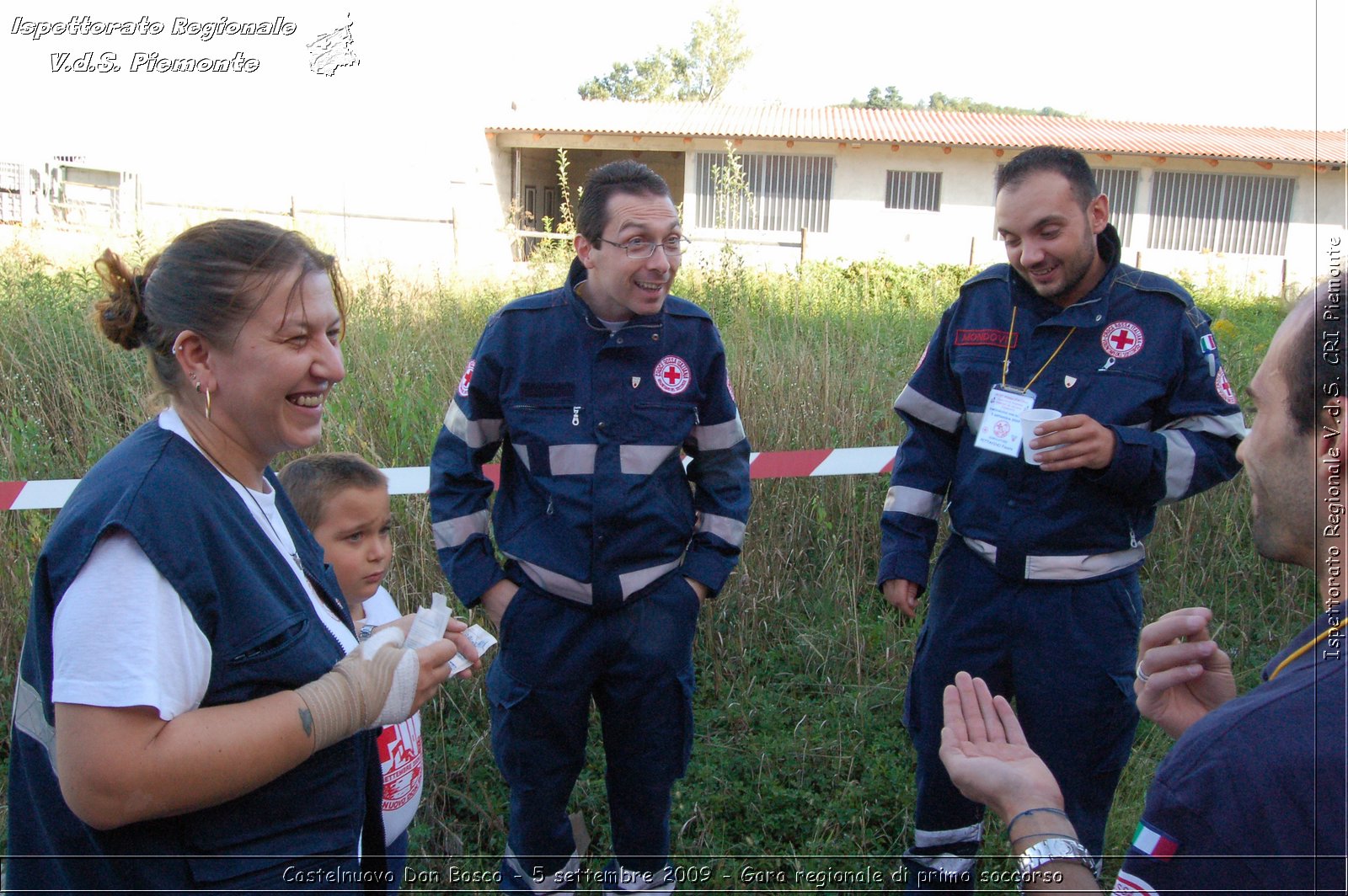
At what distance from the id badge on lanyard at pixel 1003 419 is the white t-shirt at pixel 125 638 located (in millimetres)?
2220

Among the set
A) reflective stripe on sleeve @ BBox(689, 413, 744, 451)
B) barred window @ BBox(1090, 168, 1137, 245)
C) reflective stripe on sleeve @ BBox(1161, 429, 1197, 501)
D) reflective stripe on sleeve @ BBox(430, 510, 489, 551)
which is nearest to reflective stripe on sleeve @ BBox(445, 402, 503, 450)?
reflective stripe on sleeve @ BBox(430, 510, 489, 551)

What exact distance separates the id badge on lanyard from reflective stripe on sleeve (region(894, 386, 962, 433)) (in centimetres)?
16

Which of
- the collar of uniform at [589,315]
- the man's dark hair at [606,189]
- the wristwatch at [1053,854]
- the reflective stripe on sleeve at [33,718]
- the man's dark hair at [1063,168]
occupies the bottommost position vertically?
the wristwatch at [1053,854]

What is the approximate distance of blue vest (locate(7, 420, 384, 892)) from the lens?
54.7 inches

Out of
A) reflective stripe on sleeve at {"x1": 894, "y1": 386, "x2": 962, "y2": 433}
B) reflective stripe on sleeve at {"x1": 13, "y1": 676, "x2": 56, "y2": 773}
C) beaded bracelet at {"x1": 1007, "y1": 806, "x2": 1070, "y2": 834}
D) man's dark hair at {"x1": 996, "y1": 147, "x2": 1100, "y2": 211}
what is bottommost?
beaded bracelet at {"x1": 1007, "y1": 806, "x2": 1070, "y2": 834}

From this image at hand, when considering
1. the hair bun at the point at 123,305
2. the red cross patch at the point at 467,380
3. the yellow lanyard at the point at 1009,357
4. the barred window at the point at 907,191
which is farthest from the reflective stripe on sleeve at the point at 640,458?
the barred window at the point at 907,191

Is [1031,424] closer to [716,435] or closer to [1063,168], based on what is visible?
[1063,168]

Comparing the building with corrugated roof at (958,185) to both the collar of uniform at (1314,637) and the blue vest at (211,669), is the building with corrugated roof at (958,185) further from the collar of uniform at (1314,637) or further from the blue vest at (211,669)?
the blue vest at (211,669)

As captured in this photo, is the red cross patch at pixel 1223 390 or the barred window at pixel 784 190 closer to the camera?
the red cross patch at pixel 1223 390

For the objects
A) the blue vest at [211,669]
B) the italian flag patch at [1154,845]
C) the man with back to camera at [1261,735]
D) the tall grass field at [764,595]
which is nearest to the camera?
the man with back to camera at [1261,735]

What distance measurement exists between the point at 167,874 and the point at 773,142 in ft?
72.2

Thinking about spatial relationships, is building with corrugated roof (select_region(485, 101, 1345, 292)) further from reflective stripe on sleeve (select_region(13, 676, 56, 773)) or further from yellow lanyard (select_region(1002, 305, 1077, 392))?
reflective stripe on sleeve (select_region(13, 676, 56, 773))

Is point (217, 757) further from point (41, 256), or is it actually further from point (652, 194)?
point (41, 256)

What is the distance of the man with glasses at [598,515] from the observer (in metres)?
2.70
